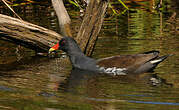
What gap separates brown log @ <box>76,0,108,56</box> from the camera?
878 centimetres

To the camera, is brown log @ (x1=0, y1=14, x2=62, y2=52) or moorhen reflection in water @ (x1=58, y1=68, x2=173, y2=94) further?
brown log @ (x1=0, y1=14, x2=62, y2=52)

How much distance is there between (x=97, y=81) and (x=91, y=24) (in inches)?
70.3

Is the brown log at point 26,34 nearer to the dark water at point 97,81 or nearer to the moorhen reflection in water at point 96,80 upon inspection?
the dark water at point 97,81

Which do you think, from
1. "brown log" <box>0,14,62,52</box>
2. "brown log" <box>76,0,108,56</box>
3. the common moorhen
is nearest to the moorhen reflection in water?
the common moorhen

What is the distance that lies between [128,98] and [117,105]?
1.31 ft

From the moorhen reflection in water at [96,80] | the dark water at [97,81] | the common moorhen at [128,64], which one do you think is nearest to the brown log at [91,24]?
the dark water at [97,81]

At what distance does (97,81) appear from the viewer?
25.0 ft

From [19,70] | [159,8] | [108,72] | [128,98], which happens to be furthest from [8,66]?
[159,8]

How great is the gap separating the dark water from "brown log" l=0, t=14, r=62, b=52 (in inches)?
17.6

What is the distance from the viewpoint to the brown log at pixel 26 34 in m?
8.89

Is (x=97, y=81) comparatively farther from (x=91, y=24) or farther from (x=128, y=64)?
(x=91, y=24)

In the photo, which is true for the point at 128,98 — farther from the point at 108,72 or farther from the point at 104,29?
the point at 104,29

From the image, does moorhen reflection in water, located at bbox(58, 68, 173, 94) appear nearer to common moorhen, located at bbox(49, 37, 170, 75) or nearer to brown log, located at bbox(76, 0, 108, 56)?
common moorhen, located at bbox(49, 37, 170, 75)

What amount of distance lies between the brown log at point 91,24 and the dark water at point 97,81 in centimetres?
51
